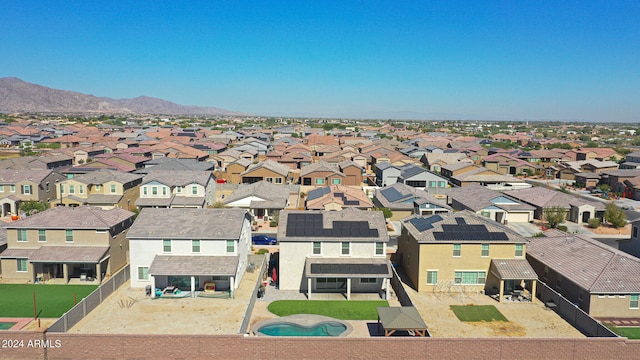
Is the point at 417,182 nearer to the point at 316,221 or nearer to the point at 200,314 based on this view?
the point at 316,221

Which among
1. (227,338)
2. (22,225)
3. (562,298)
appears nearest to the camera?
(227,338)

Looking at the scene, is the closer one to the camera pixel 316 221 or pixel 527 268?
pixel 527 268

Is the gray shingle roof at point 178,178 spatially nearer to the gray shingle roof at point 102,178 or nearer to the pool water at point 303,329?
the gray shingle roof at point 102,178

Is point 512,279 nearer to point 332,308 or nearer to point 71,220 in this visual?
point 332,308

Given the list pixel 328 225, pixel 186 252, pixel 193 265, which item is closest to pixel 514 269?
pixel 328 225

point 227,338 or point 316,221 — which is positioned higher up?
point 316,221

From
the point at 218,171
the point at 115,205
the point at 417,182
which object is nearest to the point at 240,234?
the point at 115,205

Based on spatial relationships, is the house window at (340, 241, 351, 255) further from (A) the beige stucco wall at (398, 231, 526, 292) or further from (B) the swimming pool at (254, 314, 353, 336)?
(B) the swimming pool at (254, 314, 353, 336)
